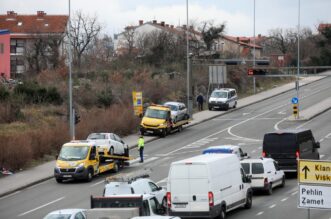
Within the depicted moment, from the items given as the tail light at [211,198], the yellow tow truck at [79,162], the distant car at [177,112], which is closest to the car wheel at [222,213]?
the tail light at [211,198]

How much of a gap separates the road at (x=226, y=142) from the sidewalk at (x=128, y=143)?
63cm

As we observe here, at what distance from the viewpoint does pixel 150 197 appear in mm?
25016

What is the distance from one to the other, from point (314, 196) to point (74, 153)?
21.9 meters

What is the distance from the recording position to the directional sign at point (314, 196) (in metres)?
18.0

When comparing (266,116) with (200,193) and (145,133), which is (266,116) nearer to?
(145,133)

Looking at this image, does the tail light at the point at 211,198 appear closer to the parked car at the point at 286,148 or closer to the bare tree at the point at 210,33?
the parked car at the point at 286,148

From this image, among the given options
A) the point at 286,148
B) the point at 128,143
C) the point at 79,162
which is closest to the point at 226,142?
the point at 128,143

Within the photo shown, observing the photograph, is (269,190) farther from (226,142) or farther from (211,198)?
(226,142)

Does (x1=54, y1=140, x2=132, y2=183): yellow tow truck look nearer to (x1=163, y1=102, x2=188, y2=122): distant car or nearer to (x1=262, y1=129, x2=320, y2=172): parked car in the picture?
(x1=262, y1=129, x2=320, y2=172): parked car

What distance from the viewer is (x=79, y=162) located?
37.9 metres

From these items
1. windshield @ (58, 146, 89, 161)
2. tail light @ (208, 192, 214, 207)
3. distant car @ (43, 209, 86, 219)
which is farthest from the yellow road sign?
windshield @ (58, 146, 89, 161)

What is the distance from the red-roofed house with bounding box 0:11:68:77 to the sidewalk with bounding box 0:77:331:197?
25769 millimetres

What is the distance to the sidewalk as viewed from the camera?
38.1m

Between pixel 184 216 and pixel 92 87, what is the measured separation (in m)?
45.3
